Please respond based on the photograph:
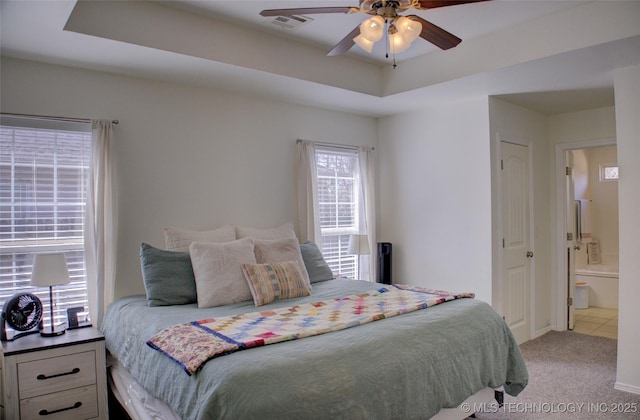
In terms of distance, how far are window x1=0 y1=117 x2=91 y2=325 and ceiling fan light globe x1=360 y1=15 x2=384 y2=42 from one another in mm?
2090

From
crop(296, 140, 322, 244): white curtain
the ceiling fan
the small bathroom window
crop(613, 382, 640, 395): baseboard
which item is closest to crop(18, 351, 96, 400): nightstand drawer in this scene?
crop(296, 140, 322, 244): white curtain

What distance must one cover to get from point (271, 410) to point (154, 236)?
2113mm

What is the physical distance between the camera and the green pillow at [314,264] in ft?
11.6

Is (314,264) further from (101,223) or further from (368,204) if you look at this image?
(101,223)

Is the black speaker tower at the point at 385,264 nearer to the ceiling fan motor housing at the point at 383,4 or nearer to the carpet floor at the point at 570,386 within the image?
the carpet floor at the point at 570,386

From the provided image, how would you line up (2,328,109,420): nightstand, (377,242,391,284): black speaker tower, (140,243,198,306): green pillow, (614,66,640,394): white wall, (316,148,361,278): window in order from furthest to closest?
(377,242,391,284): black speaker tower, (316,148,361,278): window, (614,66,640,394): white wall, (140,243,198,306): green pillow, (2,328,109,420): nightstand

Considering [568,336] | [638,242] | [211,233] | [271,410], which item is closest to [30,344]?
[211,233]

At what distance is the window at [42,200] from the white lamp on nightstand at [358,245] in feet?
7.50

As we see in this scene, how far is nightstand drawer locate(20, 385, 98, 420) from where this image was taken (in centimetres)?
239

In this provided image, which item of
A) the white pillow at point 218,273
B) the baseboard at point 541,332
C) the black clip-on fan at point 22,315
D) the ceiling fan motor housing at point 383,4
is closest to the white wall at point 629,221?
the baseboard at point 541,332

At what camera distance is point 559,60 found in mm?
3012

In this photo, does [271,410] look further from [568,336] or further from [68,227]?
[568,336]

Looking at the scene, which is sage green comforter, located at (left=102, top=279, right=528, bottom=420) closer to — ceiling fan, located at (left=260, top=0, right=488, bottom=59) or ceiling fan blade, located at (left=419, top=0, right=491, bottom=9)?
ceiling fan, located at (left=260, top=0, right=488, bottom=59)

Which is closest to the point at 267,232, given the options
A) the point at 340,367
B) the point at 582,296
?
the point at 340,367
